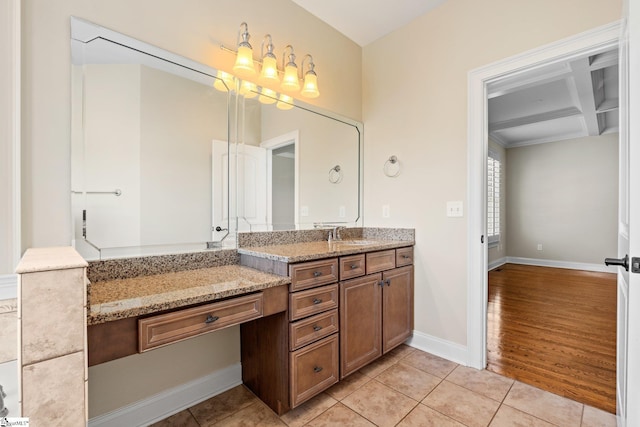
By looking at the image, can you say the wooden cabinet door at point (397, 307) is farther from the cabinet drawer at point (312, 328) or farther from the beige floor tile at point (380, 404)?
the cabinet drawer at point (312, 328)

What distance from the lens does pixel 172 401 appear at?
164 centimetres

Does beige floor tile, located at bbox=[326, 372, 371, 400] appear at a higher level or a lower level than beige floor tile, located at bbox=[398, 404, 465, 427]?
higher

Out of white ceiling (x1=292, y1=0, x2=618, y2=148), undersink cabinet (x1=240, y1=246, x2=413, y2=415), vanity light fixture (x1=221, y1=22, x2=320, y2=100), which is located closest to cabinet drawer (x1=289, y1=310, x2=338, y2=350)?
undersink cabinet (x1=240, y1=246, x2=413, y2=415)

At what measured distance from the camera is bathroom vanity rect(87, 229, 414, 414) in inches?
44.7

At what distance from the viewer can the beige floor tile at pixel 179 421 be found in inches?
61.3

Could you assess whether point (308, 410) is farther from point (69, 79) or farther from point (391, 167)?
point (69, 79)

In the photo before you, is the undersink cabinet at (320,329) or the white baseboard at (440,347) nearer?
the undersink cabinet at (320,329)

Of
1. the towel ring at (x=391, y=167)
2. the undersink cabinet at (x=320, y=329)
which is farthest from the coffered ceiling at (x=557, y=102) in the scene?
the undersink cabinet at (x=320, y=329)

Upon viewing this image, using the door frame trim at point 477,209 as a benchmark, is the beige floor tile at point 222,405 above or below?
below

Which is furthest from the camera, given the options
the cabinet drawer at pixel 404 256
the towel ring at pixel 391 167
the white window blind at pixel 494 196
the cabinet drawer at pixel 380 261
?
the white window blind at pixel 494 196

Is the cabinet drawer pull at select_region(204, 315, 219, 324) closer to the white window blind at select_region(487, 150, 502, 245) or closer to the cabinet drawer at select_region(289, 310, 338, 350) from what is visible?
the cabinet drawer at select_region(289, 310, 338, 350)

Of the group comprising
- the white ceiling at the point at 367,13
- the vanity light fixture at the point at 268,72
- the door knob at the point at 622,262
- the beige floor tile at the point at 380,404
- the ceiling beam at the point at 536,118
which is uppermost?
the white ceiling at the point at 367,13

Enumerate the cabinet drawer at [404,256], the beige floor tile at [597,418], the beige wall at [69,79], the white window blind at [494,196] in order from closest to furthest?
1. the beige wall at [69,79]
2. the beige floor tile at [597,418]
3. the cabinet drawer at [404,256]
4. the white window blind at [494,196]

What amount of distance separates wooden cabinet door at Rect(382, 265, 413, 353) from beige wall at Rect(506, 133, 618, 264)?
16.6ft
